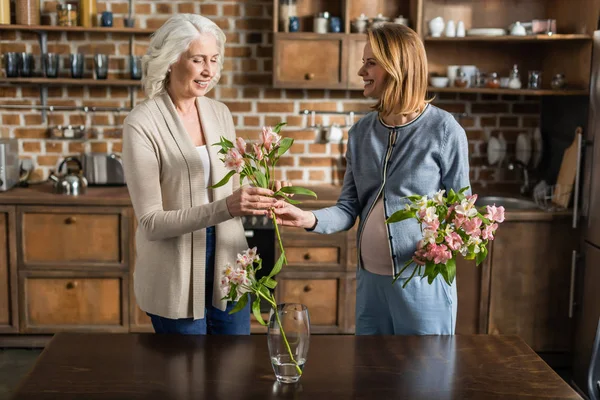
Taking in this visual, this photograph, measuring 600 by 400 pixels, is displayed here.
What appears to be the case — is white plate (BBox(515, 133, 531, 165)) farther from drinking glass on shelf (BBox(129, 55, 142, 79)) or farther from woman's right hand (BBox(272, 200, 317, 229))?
woman's right hand (BBox(272, 200, 317, 229))

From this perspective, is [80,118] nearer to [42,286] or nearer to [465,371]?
[42,286]

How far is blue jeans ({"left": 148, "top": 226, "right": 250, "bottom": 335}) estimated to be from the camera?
7.54 feet

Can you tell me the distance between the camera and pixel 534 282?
150 inches

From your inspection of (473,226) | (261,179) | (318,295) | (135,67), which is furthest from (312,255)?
(473,226)

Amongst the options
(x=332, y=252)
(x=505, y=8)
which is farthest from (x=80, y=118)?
(x=505, y=8)

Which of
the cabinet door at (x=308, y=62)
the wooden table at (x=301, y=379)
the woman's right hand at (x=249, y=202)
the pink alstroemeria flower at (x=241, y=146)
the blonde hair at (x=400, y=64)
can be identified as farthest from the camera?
the cabinet door at (x=308, y=62)

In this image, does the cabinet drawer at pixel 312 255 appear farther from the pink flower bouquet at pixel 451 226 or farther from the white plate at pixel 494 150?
the pink flower bouquet at pixel 451 226

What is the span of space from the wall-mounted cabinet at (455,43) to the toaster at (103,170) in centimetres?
103

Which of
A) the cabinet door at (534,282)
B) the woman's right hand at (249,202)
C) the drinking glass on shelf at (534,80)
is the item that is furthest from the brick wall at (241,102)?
the woman's right hand at (249,202)

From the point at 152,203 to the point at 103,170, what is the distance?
2.14m

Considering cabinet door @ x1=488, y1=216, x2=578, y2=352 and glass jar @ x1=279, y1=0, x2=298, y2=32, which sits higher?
glass jar @ x1=279, y1=0, x2=298, y2=32

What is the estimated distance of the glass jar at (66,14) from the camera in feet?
13.5

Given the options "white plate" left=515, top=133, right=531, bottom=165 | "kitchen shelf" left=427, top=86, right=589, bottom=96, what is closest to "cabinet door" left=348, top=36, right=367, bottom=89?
"kitchen shelf" left=427, top=86, right=589, bottom=96

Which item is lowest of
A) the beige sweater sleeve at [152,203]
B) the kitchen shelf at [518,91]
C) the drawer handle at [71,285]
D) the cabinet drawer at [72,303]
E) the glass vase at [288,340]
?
the cabinet drawer at [72,303]
